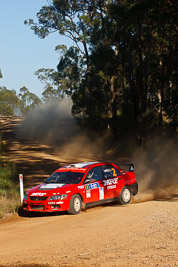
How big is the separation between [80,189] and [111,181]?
1376 mm

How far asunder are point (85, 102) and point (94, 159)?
36.3 feet

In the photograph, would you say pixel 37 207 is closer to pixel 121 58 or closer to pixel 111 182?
pixel 111 182

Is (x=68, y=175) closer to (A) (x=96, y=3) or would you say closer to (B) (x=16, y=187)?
(B) (x=16, y=187)

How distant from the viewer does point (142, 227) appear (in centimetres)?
872

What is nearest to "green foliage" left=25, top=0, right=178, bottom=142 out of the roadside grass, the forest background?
the forest background

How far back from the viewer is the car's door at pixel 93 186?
1228 centimetres

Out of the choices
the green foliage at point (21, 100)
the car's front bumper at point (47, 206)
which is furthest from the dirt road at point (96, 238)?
the green foliage at point (21, 100)

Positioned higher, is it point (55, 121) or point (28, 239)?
point (55, 121)

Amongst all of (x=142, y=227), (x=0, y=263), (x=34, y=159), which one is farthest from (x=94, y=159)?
(x=0, y=263)

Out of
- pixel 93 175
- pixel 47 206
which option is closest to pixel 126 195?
pixel 93 175

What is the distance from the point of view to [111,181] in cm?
1305

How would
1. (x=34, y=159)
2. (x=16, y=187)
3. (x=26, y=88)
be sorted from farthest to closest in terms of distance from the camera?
(x=26, y=88), (x=34, y=159), (x=16, y=187)

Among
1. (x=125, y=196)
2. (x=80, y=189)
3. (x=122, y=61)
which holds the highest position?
(x=122, y=61)

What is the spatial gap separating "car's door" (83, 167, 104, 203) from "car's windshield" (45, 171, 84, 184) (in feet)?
0.81
